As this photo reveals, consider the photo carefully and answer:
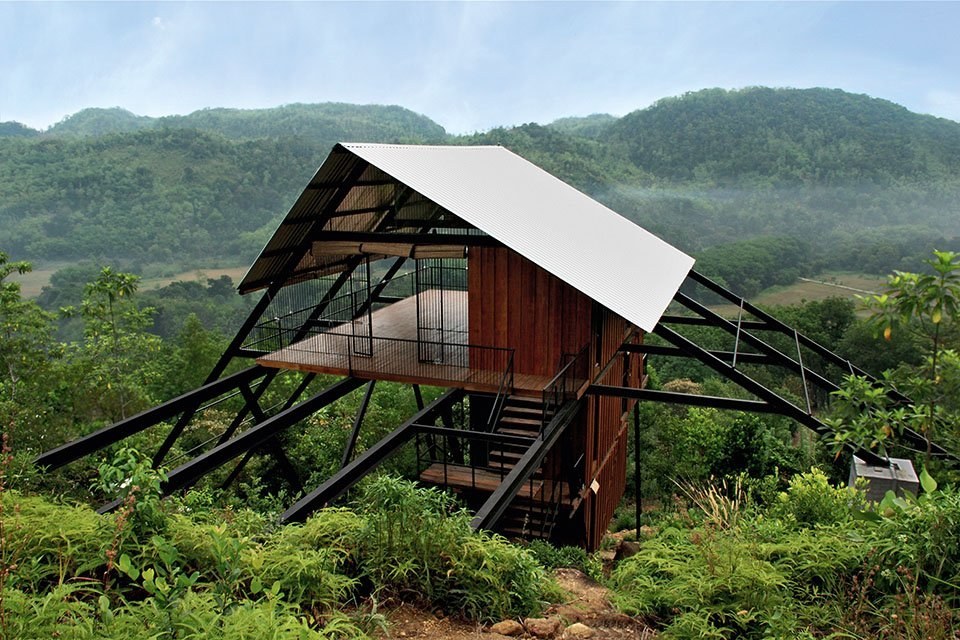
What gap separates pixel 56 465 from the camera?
28.3ft

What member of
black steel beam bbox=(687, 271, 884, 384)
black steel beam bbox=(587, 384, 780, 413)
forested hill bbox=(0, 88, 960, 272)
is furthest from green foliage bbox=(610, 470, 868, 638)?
forested hill bbox=(0, 88, 960, 272)

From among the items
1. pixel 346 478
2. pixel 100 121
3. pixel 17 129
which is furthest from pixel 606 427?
pixel 100 121

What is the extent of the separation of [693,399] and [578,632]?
6.92 metres

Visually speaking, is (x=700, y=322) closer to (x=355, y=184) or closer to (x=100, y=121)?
(x=355, y=184)

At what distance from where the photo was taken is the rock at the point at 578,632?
509 centimetres

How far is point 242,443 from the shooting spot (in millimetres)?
9570

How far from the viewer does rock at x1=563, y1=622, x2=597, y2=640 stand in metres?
5.09

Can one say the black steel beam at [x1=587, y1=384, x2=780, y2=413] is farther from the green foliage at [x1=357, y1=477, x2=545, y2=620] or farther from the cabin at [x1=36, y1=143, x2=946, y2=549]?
the green foliage at [x1=357, y1=477, x2=545, y2=620]

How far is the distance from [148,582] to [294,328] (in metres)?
10.8

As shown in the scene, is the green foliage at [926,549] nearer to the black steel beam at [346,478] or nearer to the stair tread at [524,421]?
the black steel beam at [346,478]

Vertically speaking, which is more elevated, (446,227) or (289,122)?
(289,122)

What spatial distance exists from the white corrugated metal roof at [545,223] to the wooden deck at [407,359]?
1693mm

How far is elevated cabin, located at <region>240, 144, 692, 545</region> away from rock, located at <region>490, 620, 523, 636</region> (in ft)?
16.7

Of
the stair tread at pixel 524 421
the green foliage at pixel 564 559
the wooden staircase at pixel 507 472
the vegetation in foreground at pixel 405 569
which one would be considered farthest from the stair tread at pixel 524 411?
the vegetation in foreground at pixel 405 569
